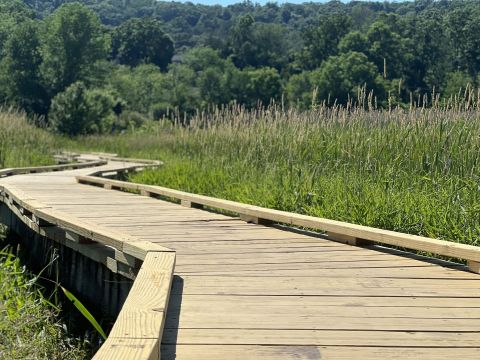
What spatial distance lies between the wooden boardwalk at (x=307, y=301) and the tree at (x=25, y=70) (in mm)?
50553

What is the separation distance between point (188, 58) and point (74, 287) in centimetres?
9970

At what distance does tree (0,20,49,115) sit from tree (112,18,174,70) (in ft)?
177

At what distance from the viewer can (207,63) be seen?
89.2m

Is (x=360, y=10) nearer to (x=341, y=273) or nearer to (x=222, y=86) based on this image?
(x=222, y=86)

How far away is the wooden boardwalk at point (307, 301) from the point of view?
2.55 meters

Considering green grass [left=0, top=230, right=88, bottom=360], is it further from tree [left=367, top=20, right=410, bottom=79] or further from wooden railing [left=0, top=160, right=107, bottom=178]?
tree [left=367, top=20, right=410, bottom=79]

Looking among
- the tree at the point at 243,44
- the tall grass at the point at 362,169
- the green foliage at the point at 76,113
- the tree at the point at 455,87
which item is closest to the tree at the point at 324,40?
the tree at the point at 243,44

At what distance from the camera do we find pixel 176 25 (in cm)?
16088

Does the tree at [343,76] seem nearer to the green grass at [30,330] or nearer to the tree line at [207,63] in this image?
the tree line at [207,63]

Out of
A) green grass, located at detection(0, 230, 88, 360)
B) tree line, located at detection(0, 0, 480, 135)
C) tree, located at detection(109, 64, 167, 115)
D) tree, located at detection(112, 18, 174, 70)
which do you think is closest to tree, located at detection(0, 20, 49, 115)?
tree line, located at detection(0, 0, 480, 135)

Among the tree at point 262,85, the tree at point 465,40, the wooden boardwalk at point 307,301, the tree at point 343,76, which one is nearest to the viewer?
the wooden boardwalk at point 307,301

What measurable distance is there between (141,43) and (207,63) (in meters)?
28.4

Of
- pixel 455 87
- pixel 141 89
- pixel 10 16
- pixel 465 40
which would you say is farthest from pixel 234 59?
pixel 455 87

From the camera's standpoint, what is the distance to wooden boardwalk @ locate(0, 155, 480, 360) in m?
2.55
